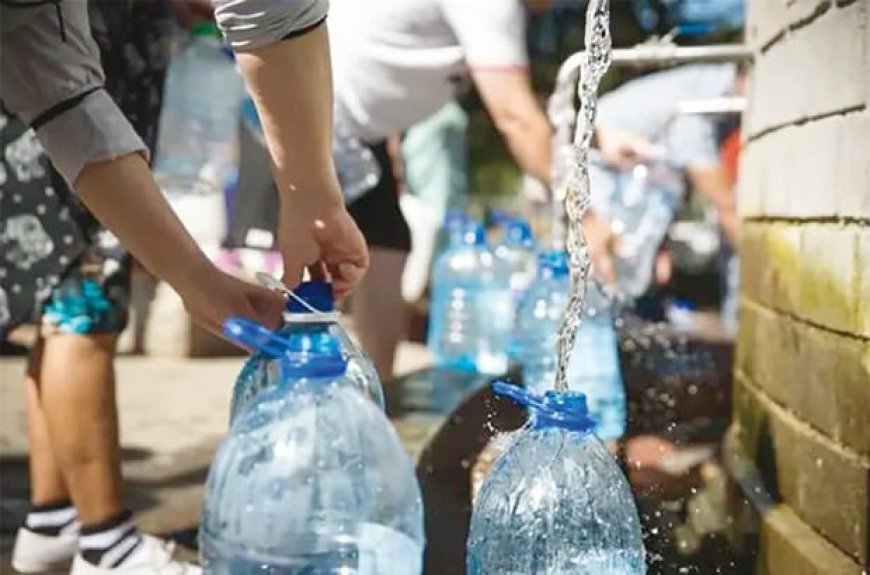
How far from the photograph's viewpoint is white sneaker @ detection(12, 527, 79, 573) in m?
2.73

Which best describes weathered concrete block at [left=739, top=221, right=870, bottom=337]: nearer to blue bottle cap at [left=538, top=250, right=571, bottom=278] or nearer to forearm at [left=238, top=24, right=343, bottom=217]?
blue bottle cap at [left=538, top=250, right=571, bottom=278]

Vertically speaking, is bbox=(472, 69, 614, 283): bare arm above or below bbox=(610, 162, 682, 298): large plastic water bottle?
above

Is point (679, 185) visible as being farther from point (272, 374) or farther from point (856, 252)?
point (272, 374)

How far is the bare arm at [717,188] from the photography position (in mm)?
6039

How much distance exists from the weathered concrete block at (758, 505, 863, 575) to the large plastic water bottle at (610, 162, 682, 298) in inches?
128

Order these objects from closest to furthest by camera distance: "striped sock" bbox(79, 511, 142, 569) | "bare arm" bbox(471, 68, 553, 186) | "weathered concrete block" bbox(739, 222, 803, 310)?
"weathered concrete block" bbox(739, 222, 803, 310) → "striped sock" bbox(79, 511, 142, 569) → "bare arm" bbox(471, 68, 553, 186)

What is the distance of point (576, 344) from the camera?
318 centimetres

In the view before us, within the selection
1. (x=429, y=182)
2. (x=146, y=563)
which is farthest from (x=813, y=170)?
(x=429, y=182)

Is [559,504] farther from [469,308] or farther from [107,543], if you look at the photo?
→ [469,308]

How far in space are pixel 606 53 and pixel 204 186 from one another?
192 cm

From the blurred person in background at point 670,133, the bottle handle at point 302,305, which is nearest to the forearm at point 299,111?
the bottle handle at point 302,305

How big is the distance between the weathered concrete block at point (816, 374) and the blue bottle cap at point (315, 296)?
29.5 inches

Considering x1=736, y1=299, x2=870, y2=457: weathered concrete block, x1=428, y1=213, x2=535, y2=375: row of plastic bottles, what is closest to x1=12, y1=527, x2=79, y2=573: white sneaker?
x1=736, y1=299, x2=870, y2=457: weathered concrete block

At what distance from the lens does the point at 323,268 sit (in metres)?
1.79
